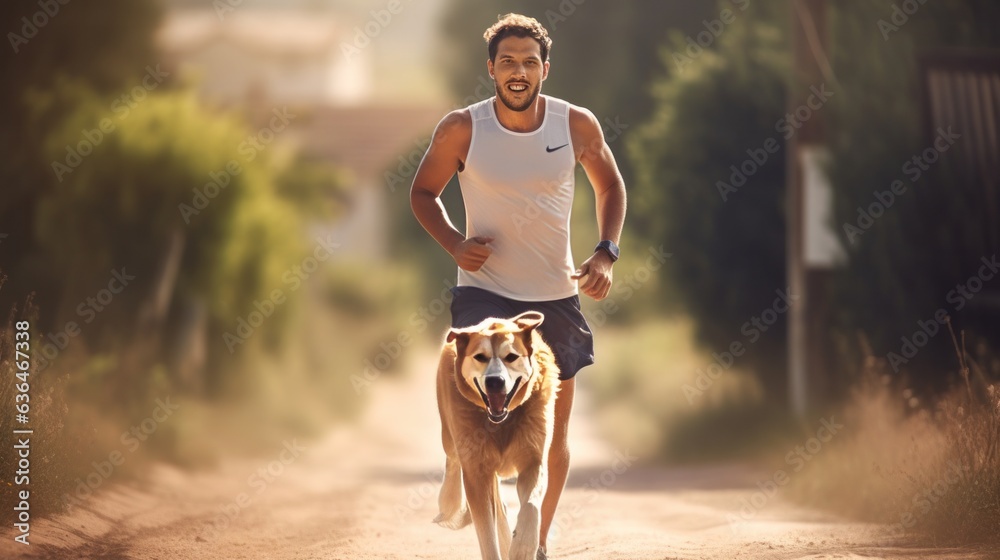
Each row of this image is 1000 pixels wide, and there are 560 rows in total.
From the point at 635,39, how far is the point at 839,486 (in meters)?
21.1

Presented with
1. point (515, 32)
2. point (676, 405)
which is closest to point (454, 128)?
point (515, 32)

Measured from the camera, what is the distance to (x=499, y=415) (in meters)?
6.30

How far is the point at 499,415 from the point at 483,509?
1.65 feet

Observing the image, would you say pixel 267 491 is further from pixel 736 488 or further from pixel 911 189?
pixel 911 189

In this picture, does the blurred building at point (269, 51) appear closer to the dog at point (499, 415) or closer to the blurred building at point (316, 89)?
the blurred building at point (316, 89)

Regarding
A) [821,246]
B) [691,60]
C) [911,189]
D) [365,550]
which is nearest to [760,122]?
[691,60]

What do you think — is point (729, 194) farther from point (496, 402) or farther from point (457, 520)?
point (496, 402)

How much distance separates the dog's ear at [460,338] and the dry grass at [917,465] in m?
3.51

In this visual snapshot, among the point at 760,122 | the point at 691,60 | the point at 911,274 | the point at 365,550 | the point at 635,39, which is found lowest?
the point at 365,550

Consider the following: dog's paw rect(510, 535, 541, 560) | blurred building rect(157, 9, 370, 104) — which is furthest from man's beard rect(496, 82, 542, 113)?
blurred building rect(157, 9, 370, 104)

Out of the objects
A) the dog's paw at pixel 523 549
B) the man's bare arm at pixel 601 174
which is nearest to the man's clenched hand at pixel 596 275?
the man's bare arm at pixel 601 174

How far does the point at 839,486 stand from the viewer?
37.7 ft

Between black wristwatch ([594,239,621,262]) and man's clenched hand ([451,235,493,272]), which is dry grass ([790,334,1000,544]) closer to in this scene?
black wristwatch ([594,239,621,262])

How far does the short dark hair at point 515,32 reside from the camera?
22.8 ft
